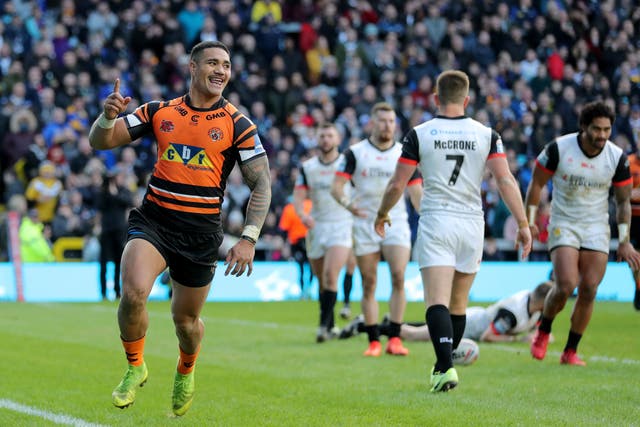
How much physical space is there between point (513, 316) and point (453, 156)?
4.49 m

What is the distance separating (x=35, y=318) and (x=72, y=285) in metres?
5.37

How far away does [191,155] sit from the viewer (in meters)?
7.07

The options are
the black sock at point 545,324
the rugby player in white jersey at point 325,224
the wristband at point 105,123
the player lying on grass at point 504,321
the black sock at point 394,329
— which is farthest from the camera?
the rugby player in white jersey at point 325,224

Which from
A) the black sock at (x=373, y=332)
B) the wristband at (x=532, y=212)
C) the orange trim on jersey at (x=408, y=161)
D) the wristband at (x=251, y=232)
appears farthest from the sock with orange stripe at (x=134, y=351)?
the black sock at (x=373, y=332)

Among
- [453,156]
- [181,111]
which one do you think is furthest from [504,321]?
[181,111]

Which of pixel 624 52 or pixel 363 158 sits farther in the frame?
pixel 624 52

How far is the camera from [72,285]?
21.3 m

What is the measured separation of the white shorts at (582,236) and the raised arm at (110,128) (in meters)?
4.76

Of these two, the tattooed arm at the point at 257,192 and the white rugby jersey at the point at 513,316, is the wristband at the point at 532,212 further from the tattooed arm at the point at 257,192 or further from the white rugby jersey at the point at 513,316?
the tattooed arm at the point at 257,192

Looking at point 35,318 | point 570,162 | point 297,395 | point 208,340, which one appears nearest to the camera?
point 297,395

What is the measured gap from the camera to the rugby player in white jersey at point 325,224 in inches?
525

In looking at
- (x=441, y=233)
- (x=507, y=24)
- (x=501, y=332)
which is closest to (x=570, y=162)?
(x=441, y=233)

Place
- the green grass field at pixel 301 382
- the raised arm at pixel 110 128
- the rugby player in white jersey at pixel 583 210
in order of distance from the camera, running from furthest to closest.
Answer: the rugby player in white jersey at pixel 583 210 → the green grass field at pixel 301 382 → the raised arm at pixel 110 128

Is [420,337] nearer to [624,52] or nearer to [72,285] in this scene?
[72,285]
